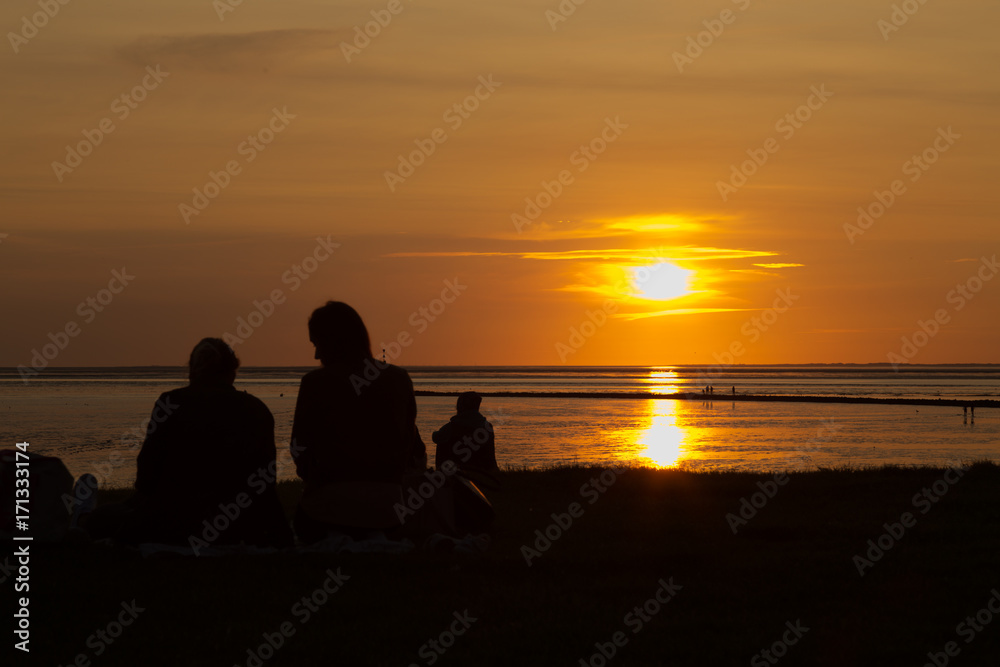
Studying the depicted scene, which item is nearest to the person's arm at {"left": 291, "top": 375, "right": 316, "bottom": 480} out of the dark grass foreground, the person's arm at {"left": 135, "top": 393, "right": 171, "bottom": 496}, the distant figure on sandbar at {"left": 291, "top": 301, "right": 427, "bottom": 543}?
the distant figure on sandbar at {"left": 291, "top": 301, "right": 427, "bottom": 543}

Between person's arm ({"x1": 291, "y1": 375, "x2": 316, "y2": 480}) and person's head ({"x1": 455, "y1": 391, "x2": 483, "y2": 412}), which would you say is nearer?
person's arm ({"x1": 291, "y1": 375, "x2": 316, "y2": 480})

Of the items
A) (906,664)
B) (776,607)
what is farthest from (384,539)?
(906,664)

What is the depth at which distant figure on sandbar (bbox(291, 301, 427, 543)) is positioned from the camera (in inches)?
327

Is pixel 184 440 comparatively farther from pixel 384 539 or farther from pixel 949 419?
pixel 949 419

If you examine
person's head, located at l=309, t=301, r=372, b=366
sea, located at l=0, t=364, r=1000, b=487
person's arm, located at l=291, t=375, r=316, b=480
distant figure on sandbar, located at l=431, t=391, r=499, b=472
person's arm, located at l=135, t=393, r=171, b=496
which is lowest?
person's arm, located at l=135, t=393, r=171, b=496

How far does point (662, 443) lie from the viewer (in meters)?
34.5

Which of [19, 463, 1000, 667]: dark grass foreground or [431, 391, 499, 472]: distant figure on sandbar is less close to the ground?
[431, 391, 499, 472]: distant figure on sandbar

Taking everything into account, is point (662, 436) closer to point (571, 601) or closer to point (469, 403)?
point (469, 403)

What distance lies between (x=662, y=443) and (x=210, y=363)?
27.8m

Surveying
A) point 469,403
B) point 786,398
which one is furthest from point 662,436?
point 786,398

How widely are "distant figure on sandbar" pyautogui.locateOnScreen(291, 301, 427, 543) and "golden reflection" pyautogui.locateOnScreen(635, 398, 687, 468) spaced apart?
52.9 feet

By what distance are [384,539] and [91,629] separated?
2.80 meters

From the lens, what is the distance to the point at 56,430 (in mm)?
37344

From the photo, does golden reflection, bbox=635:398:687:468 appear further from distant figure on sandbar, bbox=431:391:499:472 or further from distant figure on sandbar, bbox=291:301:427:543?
distant figure on sandbar, bbox=291:301:427:543
